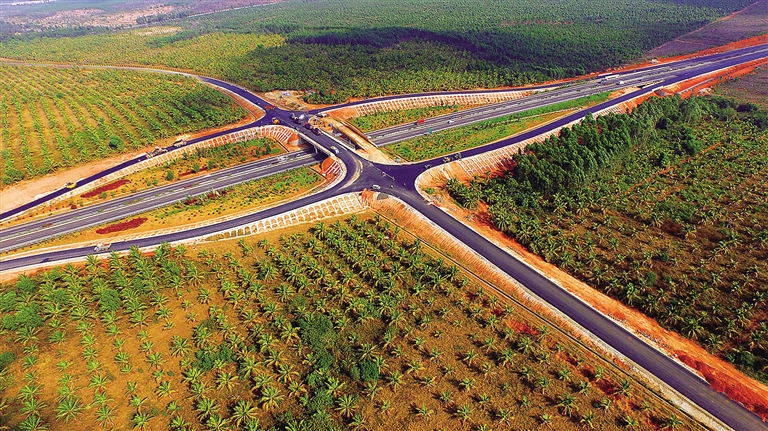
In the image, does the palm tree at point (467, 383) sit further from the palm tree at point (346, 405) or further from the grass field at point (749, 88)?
the grass field at point (749, 88)

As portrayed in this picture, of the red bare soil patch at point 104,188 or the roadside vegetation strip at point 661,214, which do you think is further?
the red bare soil patch at point 104,188

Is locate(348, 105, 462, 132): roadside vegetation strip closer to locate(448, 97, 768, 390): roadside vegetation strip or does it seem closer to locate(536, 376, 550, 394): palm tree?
locate(448, 97, 768, 390): roadside vegetation strip

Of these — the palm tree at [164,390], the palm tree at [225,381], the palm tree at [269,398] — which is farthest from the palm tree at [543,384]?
the palm tree at [164,390]

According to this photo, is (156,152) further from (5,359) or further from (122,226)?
(5,359)

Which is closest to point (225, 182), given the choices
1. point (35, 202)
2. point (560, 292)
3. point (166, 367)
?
point (35, 202)

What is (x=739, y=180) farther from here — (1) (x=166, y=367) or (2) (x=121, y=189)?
(2) (x=121, y=189)
